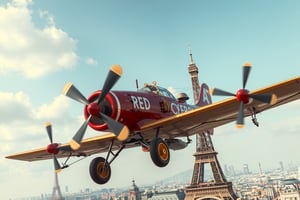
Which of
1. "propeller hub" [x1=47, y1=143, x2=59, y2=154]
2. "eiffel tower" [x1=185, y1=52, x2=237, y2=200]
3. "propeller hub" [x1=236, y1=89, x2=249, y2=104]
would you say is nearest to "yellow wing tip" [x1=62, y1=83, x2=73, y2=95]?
"propeller hub" [x1=47, y1=143, x2=59, y2=154]

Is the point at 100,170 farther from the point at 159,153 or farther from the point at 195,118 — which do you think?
the point at 195,118

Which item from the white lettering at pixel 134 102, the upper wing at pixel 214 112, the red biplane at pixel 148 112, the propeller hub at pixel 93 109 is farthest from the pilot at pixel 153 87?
the propeller hub at pixel 93 109

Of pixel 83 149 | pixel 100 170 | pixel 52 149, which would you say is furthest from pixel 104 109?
pixel 83 149

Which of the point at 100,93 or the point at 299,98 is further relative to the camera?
the point at 299,98

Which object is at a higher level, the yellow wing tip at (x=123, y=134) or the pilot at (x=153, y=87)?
the pilot at (x=153, y=87)

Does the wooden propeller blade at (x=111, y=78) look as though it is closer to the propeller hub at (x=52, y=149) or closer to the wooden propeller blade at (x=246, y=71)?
the wooden propeller blade at (x=246, y=71)

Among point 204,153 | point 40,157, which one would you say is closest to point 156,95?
point 40,157

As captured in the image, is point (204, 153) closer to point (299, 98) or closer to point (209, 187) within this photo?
point (209, 187)
